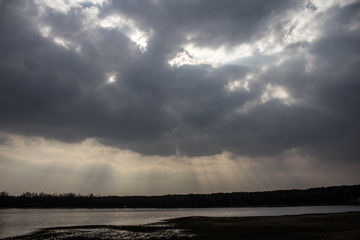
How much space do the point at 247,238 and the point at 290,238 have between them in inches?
223

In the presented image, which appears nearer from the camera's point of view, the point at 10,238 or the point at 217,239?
the point at 217,239

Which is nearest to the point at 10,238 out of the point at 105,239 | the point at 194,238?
the point at 105,239

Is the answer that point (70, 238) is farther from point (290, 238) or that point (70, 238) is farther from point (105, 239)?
point (290, 238)

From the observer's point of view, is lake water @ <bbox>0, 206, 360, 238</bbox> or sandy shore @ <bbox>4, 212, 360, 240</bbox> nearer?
sandy shore @ <bbox>4, 212, 360, 240</bbox>

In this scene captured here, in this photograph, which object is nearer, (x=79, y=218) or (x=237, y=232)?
(x=237, y=232)

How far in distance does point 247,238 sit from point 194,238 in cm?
780

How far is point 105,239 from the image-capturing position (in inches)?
1768

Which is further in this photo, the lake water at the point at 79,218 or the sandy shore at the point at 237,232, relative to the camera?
the lake water at the point at 79,218

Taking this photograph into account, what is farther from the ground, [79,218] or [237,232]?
[79,218]

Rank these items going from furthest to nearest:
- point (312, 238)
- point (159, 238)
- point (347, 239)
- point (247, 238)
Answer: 1. point (159, 238)
2. point (247, 238)
3. point (312, 238)
4. point (347, 239)

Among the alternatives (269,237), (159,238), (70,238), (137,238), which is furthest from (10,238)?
(269,237)

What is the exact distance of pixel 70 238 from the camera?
46.5 metres

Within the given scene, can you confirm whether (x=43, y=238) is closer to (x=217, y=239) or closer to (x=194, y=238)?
(x=194, y=238)

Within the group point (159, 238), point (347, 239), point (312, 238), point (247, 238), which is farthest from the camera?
point (159, 238)
